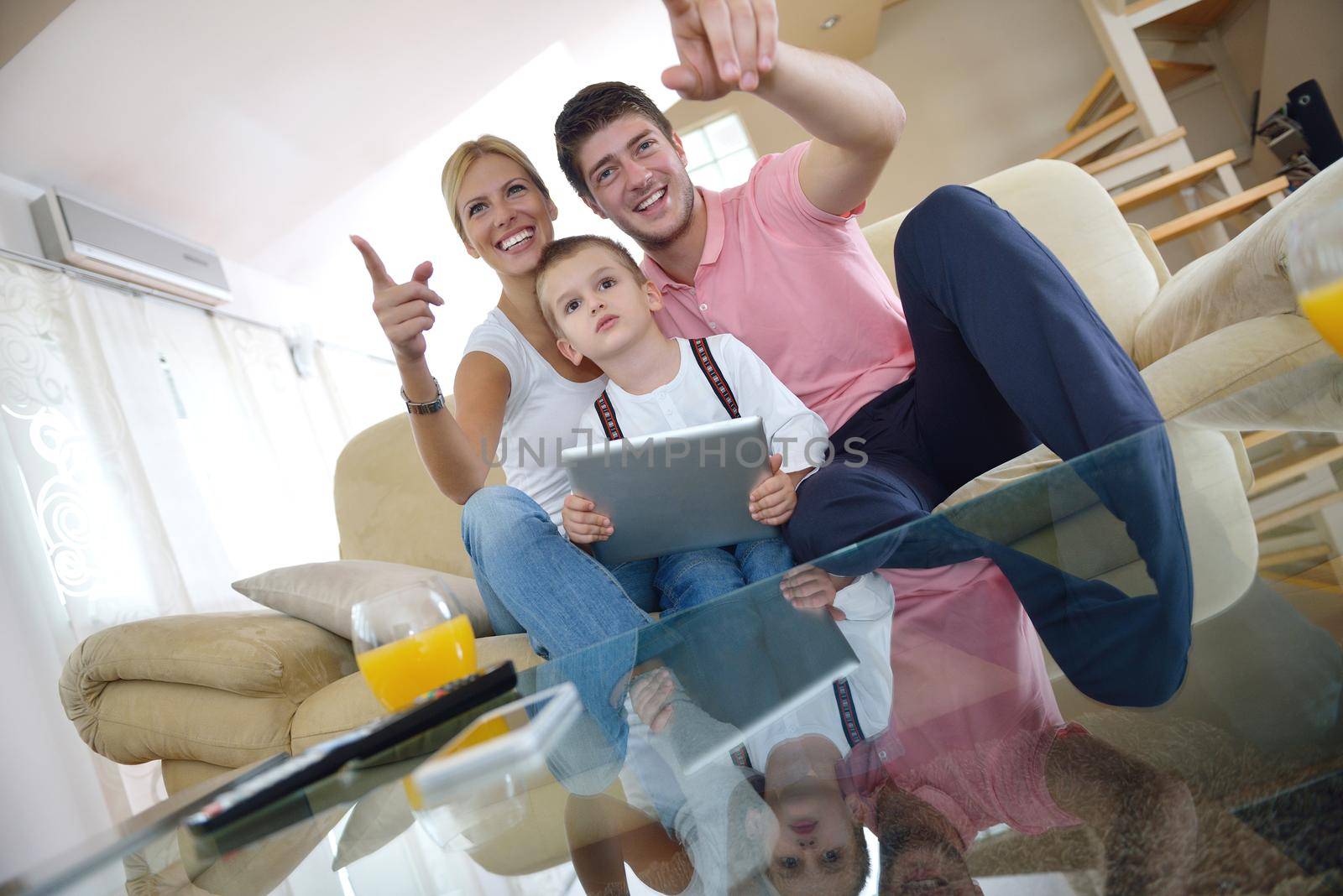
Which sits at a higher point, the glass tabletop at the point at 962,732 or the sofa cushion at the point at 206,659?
the sofa cushion at the point at 206,659

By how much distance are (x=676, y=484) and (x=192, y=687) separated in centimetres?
98

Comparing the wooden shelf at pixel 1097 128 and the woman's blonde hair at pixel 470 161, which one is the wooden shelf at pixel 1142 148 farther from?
the woman's blonde hair at pixel 470 161

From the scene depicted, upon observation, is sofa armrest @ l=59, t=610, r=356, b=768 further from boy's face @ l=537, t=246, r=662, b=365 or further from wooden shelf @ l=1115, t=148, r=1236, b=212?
wooden shelf @ l=1115, t=148, r=1236, b=212

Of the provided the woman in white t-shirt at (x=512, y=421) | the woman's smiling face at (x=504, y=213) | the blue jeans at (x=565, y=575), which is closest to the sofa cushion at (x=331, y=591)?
the woman in white t-shirt at (x=512, y=421)

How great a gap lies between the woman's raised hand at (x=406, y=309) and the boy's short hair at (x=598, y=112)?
1.37 feet

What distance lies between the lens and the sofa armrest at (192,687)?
1428 millimetres

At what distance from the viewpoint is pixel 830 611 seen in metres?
0.69

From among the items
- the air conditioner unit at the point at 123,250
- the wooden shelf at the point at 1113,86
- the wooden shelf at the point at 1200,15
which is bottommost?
the wooden shelf at the point at 1113,86

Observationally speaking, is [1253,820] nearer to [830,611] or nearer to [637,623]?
[830,611]

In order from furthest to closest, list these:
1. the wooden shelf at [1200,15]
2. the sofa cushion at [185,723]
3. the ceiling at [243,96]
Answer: the wooden shelf at [1200,15], the ceiling at [243,96], the sofa cushion at [185,723]

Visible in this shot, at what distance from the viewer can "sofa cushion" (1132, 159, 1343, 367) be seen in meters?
1.20

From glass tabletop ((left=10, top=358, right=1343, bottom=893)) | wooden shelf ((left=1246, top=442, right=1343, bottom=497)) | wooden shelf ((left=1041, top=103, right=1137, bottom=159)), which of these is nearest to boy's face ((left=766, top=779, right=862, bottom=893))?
glass tabletop ((left=10, top=358, right=1343, bottom=893))

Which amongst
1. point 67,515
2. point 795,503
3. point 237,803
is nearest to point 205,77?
point 67,515

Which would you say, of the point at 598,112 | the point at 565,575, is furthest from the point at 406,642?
the point at 598,112
